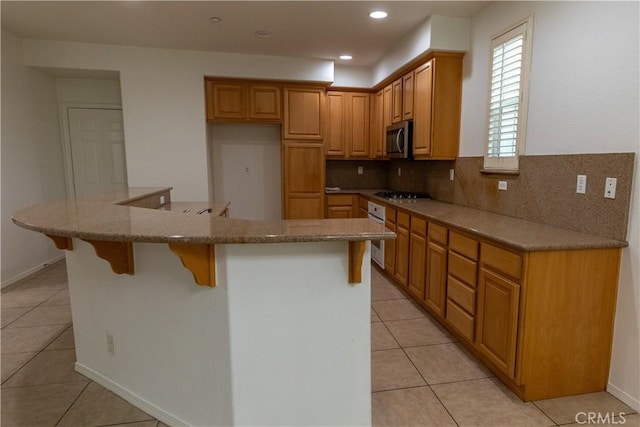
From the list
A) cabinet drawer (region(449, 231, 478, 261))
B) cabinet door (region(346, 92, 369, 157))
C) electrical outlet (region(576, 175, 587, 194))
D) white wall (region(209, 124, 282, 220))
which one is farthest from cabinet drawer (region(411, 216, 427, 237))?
white wall (region(209, 124, 282, 220))

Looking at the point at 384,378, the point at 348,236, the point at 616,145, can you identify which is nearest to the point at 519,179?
the point at 616,145

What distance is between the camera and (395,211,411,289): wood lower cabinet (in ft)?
11.5

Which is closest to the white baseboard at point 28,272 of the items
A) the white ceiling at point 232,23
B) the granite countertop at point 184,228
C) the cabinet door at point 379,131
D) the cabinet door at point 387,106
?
the white ceiling at point 232,23

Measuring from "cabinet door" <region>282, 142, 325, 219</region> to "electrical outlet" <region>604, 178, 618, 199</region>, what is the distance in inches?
133

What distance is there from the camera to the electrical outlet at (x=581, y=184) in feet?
7.07

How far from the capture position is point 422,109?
3686 millimetres

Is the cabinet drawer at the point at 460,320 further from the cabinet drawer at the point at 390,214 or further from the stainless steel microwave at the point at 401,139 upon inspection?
the stainless steel microwave at the point at 401,139

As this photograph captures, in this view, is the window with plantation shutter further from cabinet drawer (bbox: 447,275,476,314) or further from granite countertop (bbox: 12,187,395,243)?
granite countertop (bbox: 12,187,395,243)

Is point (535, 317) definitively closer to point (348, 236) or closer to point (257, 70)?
point (348, 236)

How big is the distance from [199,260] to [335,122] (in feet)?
13.5

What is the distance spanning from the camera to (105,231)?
140 cm

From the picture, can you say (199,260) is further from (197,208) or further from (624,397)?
(624,397)

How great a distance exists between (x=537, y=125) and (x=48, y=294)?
4512mm

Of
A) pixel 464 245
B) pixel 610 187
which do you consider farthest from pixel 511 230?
pixel 610 187
